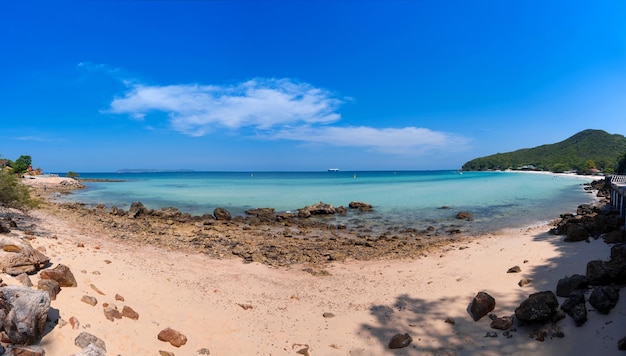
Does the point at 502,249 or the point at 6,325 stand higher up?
the point at 6,325

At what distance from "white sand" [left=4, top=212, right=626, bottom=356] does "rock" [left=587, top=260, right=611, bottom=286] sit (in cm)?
90

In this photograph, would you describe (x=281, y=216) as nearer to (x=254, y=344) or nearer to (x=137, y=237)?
(x=137, y=237)

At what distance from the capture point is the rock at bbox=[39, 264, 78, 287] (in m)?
6.27

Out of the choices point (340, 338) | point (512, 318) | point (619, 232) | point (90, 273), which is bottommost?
point (340, 338)

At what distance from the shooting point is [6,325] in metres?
4.13

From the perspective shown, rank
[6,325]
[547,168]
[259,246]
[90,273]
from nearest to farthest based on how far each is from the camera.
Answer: [6,325] < [90,273] < [259,246] < [547,168]

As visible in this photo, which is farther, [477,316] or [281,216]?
[281,216]

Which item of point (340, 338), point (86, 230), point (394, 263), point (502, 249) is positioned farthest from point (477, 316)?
point (86, 230)

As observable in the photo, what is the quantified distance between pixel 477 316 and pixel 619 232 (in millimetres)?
6075

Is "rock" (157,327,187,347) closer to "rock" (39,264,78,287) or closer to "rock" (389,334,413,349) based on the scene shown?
"rock" (39,264,78,287)

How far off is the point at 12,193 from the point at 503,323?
16.3m

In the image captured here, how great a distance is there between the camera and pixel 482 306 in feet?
22.3

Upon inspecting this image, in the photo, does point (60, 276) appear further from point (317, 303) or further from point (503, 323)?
point (503, 323)

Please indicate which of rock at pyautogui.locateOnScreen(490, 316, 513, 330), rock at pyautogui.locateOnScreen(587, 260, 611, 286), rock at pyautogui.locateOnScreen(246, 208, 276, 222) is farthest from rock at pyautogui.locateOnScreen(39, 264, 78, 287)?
rock at pyautogui.locateOnScreen(246, 208, 276, 222)
